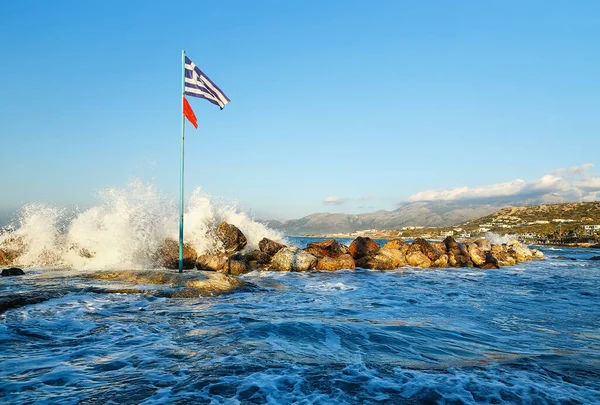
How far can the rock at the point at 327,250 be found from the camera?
889 inches

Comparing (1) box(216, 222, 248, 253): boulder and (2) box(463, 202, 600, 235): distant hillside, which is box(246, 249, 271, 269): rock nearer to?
(1) box(216, 222, 248, 253): boulder

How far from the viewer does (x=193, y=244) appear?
21.3 m

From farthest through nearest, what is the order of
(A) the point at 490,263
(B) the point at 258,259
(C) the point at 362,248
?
1. (A) the point at 490,263
2. (C) the point at 362,248
3. (B) the point at 258,259

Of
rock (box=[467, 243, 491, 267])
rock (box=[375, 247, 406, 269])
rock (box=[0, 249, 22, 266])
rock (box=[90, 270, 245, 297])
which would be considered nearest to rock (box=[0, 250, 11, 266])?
rock (box=[0, 249, 22, 266])

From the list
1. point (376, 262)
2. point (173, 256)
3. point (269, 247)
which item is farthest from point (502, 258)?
point (173, 256)

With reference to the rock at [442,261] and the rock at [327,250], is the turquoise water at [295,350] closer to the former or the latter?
the rock at [327,250]

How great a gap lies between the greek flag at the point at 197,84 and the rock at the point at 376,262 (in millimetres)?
12604

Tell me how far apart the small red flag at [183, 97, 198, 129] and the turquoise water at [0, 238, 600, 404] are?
24.8ft

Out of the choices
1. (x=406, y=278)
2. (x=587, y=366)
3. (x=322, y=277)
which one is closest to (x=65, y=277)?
(x=322, y=277)

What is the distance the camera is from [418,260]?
24.2 m

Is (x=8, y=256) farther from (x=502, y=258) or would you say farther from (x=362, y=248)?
(x=502, y=258)

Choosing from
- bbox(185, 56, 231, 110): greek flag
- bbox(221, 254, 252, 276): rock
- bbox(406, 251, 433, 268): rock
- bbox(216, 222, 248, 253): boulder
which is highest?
bbox(185, 56, 231, 110): greek flag

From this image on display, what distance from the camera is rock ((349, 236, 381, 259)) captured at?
77.5 ft

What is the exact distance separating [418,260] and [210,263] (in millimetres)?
13514
